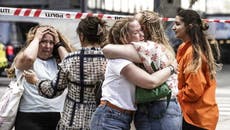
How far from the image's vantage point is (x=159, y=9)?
20.0 meters

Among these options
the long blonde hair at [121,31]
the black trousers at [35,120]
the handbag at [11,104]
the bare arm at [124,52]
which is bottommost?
the black trousers at [35,120]

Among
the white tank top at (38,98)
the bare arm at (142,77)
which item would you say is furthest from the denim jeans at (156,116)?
the white tank top at (38,98)

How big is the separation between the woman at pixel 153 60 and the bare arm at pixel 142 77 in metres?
0.06

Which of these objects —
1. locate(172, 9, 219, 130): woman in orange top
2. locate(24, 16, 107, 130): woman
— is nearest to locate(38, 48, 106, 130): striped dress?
locate(24, 16, 107, 130): woman

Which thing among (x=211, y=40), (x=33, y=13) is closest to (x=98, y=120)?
(x=211, y=40)

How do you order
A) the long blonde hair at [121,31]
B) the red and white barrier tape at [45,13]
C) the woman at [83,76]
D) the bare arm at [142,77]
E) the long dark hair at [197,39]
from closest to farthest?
the bare arm at [142,77]
the long blonde hair at [121,31]
the woman at [83,76]
the long dark hair at [197,39]
the red and white barrier tape at [45,13]

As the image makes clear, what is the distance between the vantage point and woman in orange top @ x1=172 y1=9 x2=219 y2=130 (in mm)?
4895

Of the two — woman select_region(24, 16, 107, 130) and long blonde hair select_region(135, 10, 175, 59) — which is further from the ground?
long blonde hair select_region(135, 10, 175, 59)

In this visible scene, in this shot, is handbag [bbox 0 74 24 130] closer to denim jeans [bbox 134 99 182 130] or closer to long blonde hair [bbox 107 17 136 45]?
long blonde hair [bbox 107 17 136 45]

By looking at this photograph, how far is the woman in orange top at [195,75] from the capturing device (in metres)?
4.89

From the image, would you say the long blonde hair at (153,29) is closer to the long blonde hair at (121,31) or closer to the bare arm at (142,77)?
the long blonde hair at (121,31)

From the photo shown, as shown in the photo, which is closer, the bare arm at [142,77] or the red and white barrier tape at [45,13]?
the bare arm at [142,77]

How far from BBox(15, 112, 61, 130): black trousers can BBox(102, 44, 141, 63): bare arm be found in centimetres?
121

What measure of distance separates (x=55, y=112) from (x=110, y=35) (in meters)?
1.14
